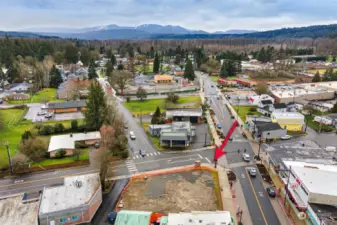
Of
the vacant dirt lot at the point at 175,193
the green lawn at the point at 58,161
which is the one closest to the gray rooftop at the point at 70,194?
the vacant dirt lot at the point at 175,193

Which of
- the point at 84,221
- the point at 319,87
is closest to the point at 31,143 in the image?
the point at 84,221

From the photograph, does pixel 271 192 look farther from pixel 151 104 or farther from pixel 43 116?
pixel 43 116

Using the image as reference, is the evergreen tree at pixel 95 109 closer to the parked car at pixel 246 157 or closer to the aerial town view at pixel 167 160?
the aerial town view at pixel 167 160

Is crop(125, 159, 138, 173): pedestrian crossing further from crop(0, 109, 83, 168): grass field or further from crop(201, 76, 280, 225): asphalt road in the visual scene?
crop(0, 109, 83, 168): grass field

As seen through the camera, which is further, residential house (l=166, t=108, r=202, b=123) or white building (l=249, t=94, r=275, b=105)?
white building (l=249, t=94, r=275, b=105)

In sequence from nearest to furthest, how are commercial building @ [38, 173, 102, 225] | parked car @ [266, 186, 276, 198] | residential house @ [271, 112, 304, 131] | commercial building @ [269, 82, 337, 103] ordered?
commercial building @ [38, 173, 102, 225], parked car @ [266, 186, 276, 198], residential house @ [271, 112, 304, 131], commercial building @ [269, 82, 337, 103]

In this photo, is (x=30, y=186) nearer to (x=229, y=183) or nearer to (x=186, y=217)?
(x=186, y=217)

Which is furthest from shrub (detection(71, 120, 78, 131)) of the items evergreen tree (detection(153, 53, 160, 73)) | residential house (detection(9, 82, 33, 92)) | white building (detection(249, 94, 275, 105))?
evergreen tree (detection(153, 53, 160, 73))

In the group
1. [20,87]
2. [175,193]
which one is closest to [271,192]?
[175,193]
